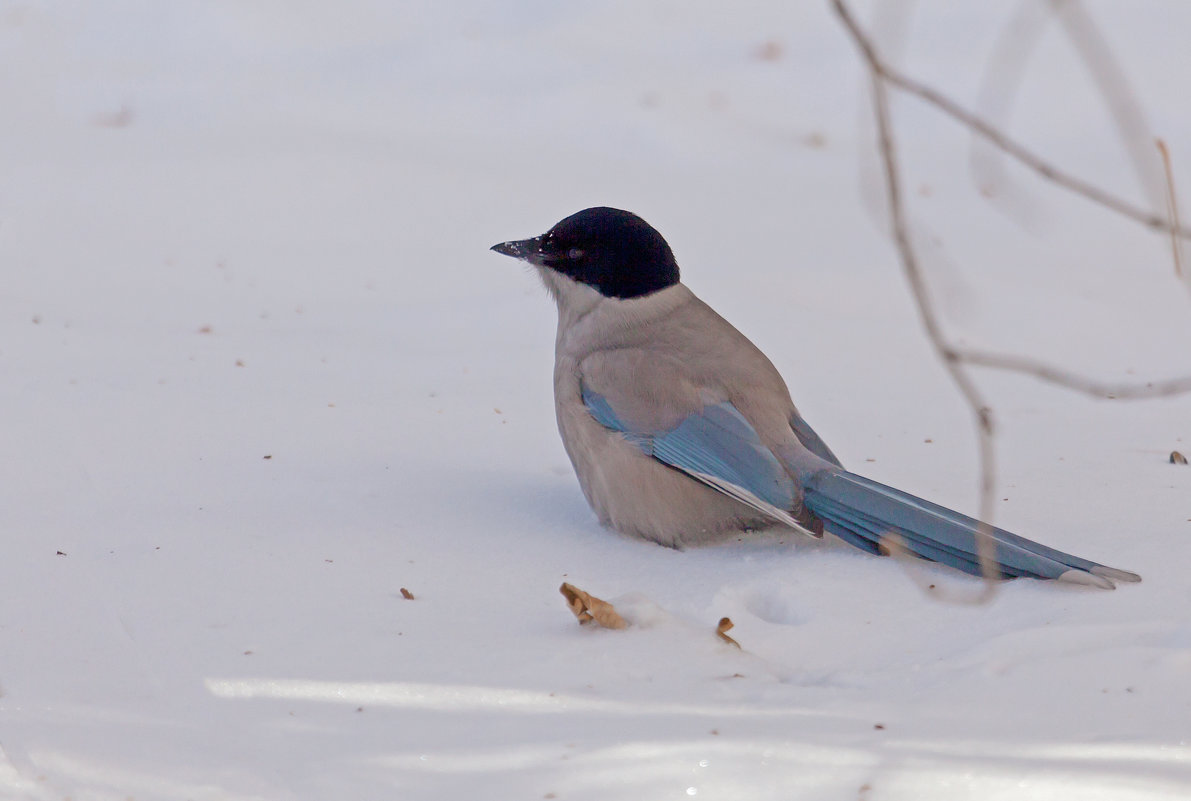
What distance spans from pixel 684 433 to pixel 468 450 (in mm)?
1030

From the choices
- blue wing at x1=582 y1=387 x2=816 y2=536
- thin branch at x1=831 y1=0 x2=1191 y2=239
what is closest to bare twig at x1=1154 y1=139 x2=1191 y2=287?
thin branch at x1=831 y1=0 x2=1191 y2=239

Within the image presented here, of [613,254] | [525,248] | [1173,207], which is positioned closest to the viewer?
[1173,207]

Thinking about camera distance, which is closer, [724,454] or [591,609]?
[591,609]

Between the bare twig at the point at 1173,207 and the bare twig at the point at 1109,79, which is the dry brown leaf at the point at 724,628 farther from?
the bare twig at the point at 1109,79

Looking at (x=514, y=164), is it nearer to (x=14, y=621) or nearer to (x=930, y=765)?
(x=14, y=621)

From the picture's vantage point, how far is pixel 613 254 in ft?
14.1

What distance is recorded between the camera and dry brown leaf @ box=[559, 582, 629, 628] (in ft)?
10.1

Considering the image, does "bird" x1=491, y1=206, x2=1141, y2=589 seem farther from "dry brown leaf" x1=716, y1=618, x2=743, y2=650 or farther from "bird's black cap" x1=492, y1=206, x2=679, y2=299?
"dry brown leaf" x1=716, y1=618, x2=743, y2=650

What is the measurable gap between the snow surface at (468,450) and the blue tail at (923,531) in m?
0.07

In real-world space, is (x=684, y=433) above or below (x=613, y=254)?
below

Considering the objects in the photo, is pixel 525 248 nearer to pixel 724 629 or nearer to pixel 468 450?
pixel 468 450

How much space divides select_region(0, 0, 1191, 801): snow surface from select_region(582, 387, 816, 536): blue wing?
0.60 feet

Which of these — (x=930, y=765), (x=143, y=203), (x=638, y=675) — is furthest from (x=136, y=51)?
(x=930, y=765)

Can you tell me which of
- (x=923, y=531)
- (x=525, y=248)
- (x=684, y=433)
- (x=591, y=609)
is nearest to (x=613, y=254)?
(x=525, y=248)
